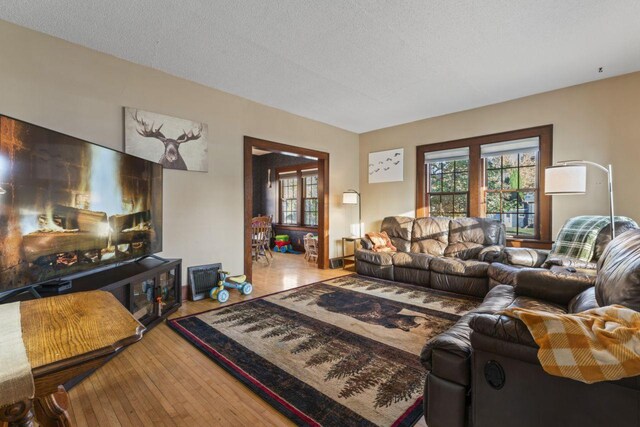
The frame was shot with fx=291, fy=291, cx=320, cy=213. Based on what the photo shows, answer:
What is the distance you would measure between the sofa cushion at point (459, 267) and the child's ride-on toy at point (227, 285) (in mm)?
2641

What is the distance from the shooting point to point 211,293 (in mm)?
3674

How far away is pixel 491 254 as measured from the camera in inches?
155

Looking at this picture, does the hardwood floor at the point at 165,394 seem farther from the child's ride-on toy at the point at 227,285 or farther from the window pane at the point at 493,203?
the window pane at the point at 493,203

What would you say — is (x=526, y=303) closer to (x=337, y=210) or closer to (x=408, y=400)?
(x=408, y=400)

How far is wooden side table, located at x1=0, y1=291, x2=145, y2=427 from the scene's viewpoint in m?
0.69

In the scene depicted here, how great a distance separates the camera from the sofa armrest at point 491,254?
152 inches

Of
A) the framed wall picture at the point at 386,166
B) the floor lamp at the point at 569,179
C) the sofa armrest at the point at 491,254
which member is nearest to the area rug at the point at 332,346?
the sofa armrest at the point at 491,254

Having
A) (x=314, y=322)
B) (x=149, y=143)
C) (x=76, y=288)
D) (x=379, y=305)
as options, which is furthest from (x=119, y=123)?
(x=379, y=305)

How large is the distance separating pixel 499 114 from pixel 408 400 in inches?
175

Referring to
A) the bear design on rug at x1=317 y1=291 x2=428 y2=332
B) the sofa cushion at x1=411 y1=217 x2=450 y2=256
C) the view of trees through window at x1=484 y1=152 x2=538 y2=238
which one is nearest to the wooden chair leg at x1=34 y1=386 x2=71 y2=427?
the bear design on rug at x1=317 y1=291 x2=428 y2=332

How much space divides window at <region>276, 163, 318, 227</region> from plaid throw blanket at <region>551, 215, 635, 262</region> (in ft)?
16.8

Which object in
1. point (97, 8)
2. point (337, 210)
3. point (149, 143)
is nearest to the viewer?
point (97, 8)

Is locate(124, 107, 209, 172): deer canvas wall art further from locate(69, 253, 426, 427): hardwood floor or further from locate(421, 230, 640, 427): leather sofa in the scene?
locate(421, 230, 640, 427): leather sofa

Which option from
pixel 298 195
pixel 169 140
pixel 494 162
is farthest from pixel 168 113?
pixel 494 162
